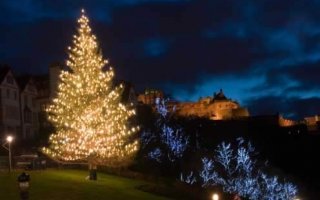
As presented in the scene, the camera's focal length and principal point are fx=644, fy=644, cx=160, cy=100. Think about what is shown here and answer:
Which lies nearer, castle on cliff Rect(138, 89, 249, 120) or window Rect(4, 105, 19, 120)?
window Rect(4, 105, 19, 120)

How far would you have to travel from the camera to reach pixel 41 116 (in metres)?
88.6

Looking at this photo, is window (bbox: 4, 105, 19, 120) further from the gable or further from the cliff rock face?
the cliff rock face

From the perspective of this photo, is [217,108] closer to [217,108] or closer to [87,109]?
[217,108]

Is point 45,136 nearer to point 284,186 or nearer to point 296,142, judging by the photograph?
point 284,186

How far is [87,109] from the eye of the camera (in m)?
44.9

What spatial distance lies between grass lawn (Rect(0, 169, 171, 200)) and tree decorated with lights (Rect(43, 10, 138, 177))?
211cm

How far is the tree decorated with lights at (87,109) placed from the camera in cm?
4466

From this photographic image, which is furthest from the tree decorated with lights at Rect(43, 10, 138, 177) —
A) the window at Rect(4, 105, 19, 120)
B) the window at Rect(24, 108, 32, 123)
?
the window at Rect(24, 108, 32, 123)

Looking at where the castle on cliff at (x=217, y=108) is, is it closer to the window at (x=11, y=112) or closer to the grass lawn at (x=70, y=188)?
the window at (x=11, y=112)

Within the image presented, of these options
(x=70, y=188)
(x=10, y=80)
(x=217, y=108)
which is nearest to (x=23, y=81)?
(x=10, y=80)

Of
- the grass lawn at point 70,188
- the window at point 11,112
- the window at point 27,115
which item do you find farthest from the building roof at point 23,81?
the grass lawn at point 70,188

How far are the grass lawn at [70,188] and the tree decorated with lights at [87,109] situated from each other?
2.11 metres

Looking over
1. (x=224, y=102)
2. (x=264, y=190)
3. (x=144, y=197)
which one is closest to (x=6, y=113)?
(x=264, y=190)

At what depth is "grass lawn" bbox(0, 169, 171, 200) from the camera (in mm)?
35469
